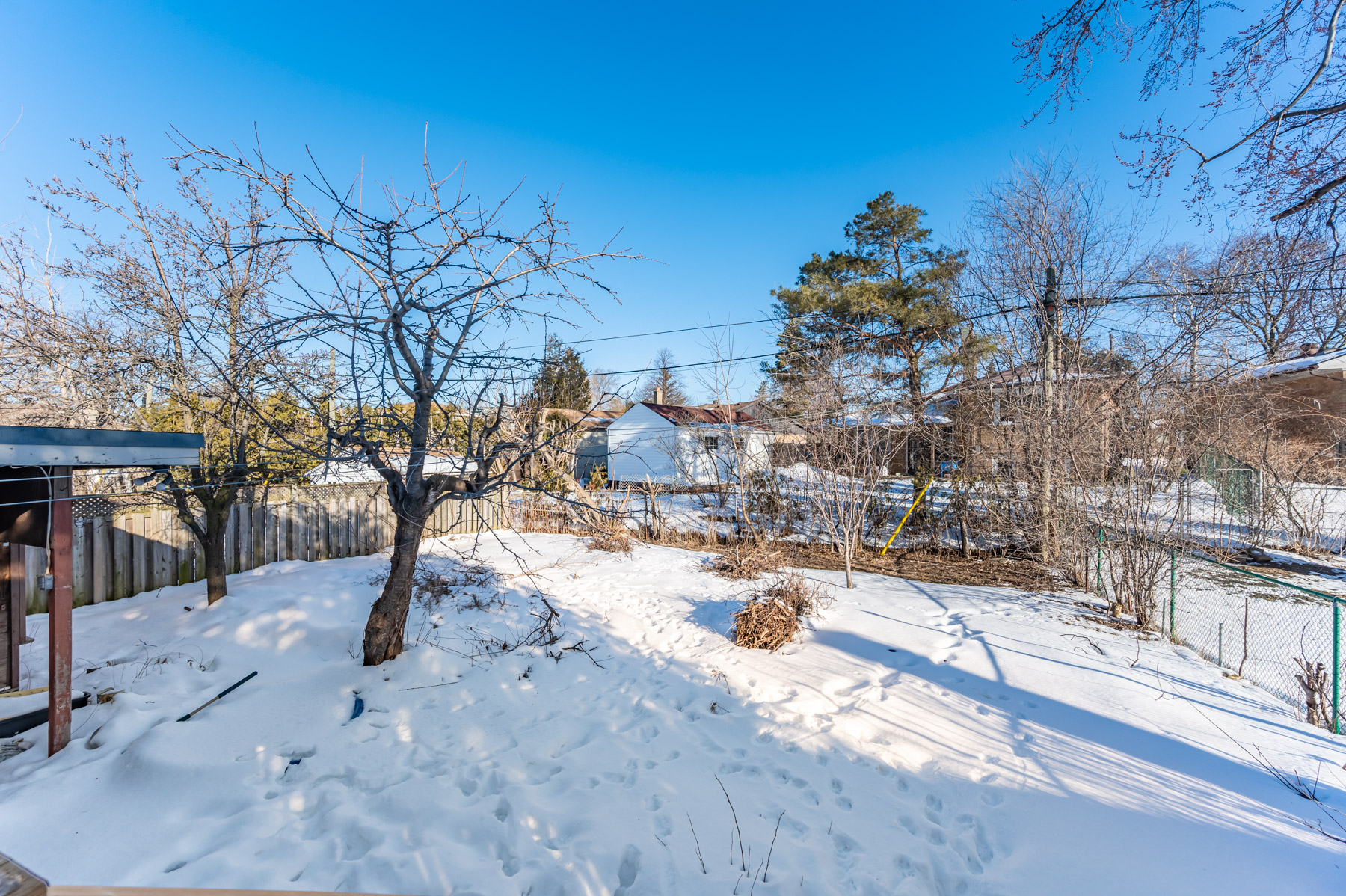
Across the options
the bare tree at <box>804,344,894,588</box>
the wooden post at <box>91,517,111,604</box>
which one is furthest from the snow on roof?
the wooden post at <box>91,517,111,604</box>

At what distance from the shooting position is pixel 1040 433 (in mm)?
8148

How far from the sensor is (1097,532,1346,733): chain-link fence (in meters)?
4.26

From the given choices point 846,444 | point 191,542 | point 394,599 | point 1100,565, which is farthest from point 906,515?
point 191,542

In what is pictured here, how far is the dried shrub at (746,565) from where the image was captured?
8.42 metres

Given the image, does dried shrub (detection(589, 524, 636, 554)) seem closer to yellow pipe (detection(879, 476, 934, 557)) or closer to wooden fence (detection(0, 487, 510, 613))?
wooden fence (detection(0, 487, 510, 613))

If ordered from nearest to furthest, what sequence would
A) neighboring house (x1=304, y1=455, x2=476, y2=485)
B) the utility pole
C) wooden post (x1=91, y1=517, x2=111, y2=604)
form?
neighboring house (x1=304, y1=455, x2=476, y2=485) < wooden post (x1=91, y1=517, x2=111, y2=604) < the utility pole

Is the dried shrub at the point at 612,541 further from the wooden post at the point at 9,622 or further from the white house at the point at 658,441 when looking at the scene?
the white house at the point at 658,441

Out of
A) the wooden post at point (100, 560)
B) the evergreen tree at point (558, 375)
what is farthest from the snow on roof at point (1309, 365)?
the wooden post at point (100, 560)

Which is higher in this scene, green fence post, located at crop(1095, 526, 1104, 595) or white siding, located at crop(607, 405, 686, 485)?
white siding, located at crop(607, 405, 686, 485)

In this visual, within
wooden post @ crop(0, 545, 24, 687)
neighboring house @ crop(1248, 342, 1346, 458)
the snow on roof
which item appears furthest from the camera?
the snow on roof

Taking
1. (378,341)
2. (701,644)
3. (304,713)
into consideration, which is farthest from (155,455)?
(701,644)

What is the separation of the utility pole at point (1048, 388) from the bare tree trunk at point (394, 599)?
8.02 m

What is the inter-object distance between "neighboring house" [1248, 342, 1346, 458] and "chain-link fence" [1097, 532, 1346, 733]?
8278mm

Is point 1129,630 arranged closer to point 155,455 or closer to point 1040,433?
point 1040,433
